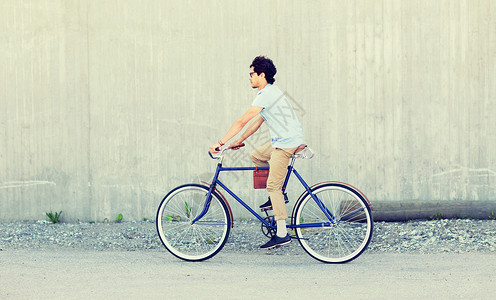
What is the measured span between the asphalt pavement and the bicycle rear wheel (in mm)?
144

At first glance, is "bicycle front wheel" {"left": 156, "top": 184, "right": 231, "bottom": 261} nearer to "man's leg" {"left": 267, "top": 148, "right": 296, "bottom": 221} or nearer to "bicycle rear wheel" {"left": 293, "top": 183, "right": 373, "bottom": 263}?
"man's leg" {"left": 267, "top": 148, "right": 296, "bottom": 221}

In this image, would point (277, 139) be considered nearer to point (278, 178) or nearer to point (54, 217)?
point (278, 178)

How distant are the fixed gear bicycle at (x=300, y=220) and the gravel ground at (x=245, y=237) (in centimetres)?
66

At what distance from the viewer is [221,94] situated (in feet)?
24.2

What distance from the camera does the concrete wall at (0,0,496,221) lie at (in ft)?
23.8

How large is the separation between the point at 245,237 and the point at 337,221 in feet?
5.26

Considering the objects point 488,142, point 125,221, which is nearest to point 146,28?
point 125,221

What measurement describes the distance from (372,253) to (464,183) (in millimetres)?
2128

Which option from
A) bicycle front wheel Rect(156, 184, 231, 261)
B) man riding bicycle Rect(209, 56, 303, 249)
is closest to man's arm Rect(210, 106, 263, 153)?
man riding bicycle Rect(209, 56, 303, 249)

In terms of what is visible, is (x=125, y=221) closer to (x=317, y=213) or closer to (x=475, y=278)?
(x=317, y=213)

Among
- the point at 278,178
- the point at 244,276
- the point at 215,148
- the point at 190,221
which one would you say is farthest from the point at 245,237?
the point at 244,276

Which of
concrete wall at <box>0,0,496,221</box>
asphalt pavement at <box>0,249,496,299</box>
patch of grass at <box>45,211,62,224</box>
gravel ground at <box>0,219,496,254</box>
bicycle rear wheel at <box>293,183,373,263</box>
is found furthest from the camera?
patch of grass at <box>45,211,62,224</box>

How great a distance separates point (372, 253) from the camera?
18.9 ft

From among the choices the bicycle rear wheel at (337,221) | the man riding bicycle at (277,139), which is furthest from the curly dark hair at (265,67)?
the bicycle rear wheel at (337,221)
